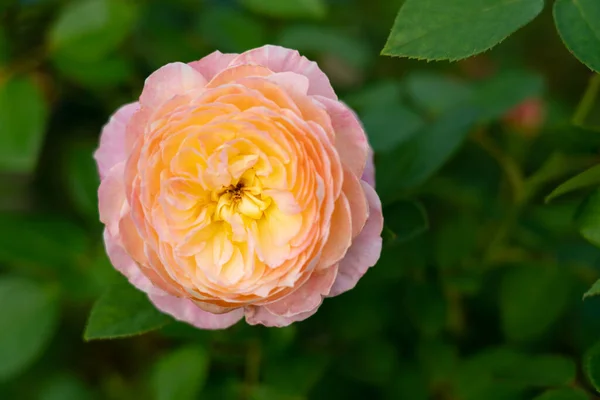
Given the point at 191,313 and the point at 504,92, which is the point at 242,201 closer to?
the point at 191,313

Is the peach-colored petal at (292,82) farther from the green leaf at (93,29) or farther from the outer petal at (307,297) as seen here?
the green leaf at (93,29)

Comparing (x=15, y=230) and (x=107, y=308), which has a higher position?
(x=107, y=308)

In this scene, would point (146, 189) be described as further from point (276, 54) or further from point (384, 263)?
point (384, 263)

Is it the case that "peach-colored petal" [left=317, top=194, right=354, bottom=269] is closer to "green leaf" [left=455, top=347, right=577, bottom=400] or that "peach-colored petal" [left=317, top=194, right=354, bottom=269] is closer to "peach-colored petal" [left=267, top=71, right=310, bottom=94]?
"peach-colored petal" [left=267, top=71, right=310, bottom=94]

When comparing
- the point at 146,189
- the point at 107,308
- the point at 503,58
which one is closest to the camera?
the point at 146,189

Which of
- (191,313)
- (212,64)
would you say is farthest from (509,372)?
(212,64)

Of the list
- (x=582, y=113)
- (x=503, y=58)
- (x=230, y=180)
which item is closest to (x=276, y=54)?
(x=230, y=180)

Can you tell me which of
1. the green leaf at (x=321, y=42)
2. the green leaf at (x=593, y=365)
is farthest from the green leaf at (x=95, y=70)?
the green leaf at (x=593, y=365)
